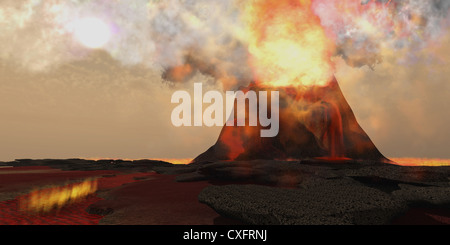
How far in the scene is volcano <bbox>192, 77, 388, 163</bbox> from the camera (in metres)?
38.2

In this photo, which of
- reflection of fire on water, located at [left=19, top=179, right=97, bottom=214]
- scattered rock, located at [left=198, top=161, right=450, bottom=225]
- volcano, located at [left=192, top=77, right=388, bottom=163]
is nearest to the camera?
scattered rock, located at [left=198, top=161, right=450, bottom=225]

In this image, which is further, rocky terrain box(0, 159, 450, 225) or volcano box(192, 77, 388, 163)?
volcano box(192, 77, 388, 163)

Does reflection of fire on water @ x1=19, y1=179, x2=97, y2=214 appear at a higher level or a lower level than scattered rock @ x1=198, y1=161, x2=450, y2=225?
lower

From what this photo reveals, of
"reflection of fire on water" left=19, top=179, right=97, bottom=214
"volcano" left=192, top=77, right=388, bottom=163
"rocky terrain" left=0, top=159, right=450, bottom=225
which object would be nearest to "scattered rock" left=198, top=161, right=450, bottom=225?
"rocky terrain" left=0, top=159, right=450, bottom=225

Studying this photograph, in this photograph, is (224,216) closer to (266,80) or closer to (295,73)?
(295,73)

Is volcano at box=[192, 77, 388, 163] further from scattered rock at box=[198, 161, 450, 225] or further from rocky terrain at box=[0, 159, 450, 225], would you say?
rocky terrain at box=[0, 159, 450, 225]

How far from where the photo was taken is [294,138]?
40.2 meters

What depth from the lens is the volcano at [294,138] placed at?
3822 centimetres

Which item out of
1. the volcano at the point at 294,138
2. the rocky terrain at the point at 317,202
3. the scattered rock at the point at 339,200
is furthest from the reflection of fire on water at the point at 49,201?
the volcano at the point at 294,138

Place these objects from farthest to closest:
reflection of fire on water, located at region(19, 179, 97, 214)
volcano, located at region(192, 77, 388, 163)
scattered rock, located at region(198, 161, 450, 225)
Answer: volcano, located at region(192, 77, 388, 163)
reflection of fire on water, located at region(19, 179, 97, 214)
scattered rock, located at region(198, 161, 450, 225)

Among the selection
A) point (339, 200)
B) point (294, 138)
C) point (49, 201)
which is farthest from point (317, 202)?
point (294, 138)

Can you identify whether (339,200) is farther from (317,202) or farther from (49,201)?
(49,201)

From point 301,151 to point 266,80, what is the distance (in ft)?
51.0

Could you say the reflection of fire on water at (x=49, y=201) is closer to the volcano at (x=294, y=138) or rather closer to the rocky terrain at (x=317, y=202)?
the rocky terrain at (x=317, y=202)
